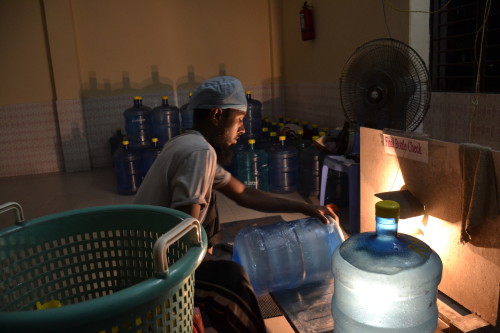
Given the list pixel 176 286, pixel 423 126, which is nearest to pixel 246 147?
pixel 423 126

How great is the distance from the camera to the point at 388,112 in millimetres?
2256

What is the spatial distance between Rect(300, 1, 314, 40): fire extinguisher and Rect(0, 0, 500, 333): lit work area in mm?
26

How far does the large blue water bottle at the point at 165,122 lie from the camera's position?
549 cm

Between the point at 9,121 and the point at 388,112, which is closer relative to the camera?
the point at 388,112

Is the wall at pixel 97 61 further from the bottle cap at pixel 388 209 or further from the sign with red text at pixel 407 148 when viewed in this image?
the bottle cap at pixel 388 209

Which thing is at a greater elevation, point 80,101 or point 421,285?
point 80,101

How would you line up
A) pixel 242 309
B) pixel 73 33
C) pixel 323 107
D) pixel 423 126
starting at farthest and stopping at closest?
pixel 73 33 < pixel 323 107 < pixel 423 126 < pixel 242 309

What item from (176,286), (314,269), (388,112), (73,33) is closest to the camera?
(176,286)

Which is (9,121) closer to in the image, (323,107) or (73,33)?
(73,33)

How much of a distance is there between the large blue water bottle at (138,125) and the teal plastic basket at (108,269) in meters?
4.53

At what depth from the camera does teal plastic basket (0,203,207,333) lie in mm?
557

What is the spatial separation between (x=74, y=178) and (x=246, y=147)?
2.42 m

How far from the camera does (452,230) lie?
5.23 feet

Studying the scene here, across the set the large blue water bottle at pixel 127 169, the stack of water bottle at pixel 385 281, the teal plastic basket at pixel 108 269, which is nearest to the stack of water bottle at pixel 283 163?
the large blue water bottle at pixel 127 169
